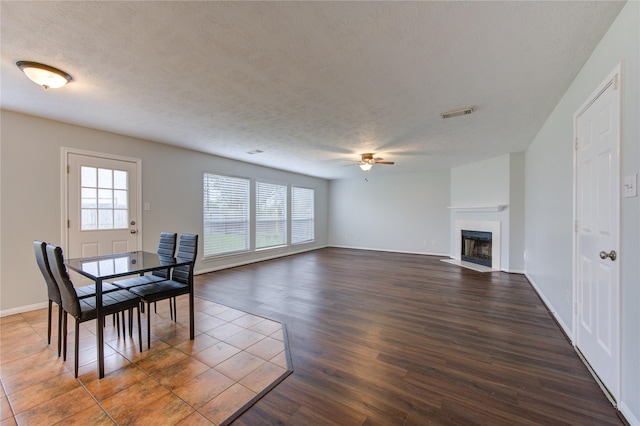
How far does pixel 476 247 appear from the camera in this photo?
20.4 ft

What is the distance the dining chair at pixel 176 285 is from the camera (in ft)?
8.18

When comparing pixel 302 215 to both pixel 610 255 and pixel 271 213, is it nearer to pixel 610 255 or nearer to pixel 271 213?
pixel 271 213

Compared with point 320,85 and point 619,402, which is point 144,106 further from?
point 619,402

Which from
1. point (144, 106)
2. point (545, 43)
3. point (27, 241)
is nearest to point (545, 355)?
point (545, 43)

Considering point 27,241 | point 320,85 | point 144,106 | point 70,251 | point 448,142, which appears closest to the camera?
point 320,85

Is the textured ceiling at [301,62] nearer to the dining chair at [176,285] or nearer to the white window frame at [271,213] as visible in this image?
the dining chair at [176,285]

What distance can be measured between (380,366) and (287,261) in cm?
480

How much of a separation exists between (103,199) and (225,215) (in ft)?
7.43

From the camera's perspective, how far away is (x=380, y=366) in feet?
7.06

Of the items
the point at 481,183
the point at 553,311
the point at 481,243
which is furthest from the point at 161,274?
the point at 481,183

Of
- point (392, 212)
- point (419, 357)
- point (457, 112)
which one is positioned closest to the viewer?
point (419, 357)

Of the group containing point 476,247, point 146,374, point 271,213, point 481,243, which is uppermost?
point 271,213

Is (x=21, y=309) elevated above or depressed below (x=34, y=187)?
below

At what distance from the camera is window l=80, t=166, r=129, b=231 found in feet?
12.3
